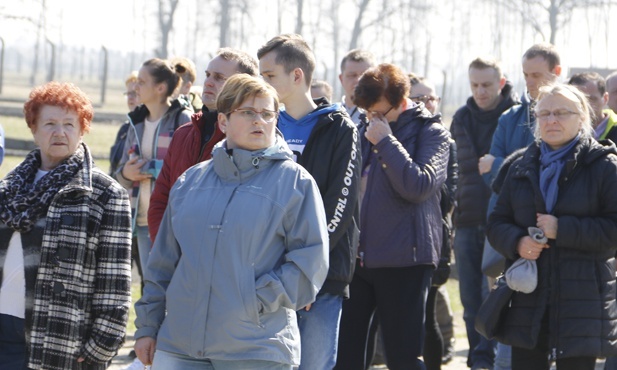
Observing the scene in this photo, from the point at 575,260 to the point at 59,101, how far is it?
267 centimetres

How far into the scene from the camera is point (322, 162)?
5.02 m

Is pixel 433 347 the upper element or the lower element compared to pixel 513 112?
lower

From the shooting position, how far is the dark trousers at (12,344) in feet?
15.1

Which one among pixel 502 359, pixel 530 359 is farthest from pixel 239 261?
pixel 502 359

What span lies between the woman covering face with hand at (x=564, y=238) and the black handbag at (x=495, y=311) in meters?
0.03

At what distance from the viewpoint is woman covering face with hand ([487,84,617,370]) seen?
5145mm

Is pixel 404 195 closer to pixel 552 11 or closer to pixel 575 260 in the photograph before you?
pixel 575 260

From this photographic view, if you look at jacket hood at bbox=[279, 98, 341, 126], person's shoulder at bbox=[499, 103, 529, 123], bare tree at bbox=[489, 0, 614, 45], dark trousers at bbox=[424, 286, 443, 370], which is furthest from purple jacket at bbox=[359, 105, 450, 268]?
bare tree at bbox=[489, 0, 614, 45]

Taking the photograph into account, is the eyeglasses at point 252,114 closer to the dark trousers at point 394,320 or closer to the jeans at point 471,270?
the dark trousers at point 394,320

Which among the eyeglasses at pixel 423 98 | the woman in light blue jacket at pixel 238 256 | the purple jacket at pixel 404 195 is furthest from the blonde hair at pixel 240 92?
the eyeglasses at pixel 423 98

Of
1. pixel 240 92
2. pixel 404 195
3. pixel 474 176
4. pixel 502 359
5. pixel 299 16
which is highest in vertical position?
pixel 299 16

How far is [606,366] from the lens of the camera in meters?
6.59

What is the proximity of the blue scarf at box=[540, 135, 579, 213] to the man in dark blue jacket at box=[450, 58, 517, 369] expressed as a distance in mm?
2657

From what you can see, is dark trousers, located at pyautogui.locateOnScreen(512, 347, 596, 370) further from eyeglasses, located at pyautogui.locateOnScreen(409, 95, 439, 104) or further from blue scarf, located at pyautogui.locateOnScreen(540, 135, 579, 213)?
→ eyeglasses, located at pyautogui.locateOnScreen(409, 95, 439, 104)
